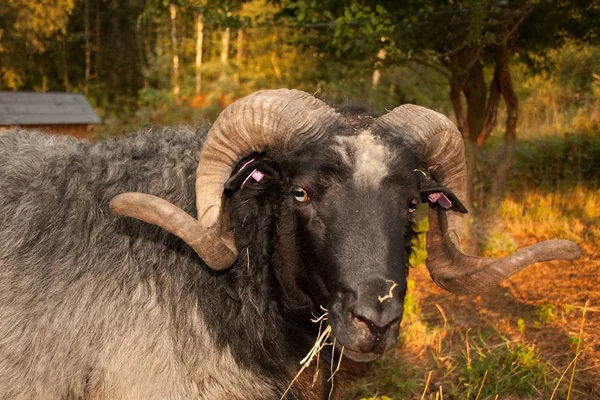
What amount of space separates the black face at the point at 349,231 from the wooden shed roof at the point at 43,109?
12868 mm

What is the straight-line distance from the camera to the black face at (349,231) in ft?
11.6

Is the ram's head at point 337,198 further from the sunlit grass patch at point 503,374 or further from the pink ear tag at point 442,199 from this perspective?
the sunlit grass patch at point 503,374

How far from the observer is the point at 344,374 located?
15.8 ft

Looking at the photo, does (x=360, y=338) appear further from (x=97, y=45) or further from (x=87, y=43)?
(x=97, y=45)

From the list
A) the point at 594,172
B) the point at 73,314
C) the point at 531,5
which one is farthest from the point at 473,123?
the point at 73,314

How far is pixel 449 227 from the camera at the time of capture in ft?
15.5

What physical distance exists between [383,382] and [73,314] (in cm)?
348

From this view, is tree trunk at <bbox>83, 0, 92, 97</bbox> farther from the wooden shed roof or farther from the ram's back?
the ram's back

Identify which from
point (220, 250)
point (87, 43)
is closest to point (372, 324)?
point (220, 250)

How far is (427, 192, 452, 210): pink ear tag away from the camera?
461 centimetres

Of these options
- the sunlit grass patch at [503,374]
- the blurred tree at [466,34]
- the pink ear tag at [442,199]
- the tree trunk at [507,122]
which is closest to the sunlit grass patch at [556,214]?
the tree trunk at [507,122]

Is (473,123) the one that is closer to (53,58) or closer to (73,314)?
(73,314)

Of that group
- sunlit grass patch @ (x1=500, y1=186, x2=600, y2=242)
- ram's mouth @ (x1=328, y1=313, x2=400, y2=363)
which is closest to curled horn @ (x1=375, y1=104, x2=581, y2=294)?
ram's mouth @ (x1=328, y1=313, x2=400, y2=363)

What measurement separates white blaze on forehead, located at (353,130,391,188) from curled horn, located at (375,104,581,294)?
0.28 meters
